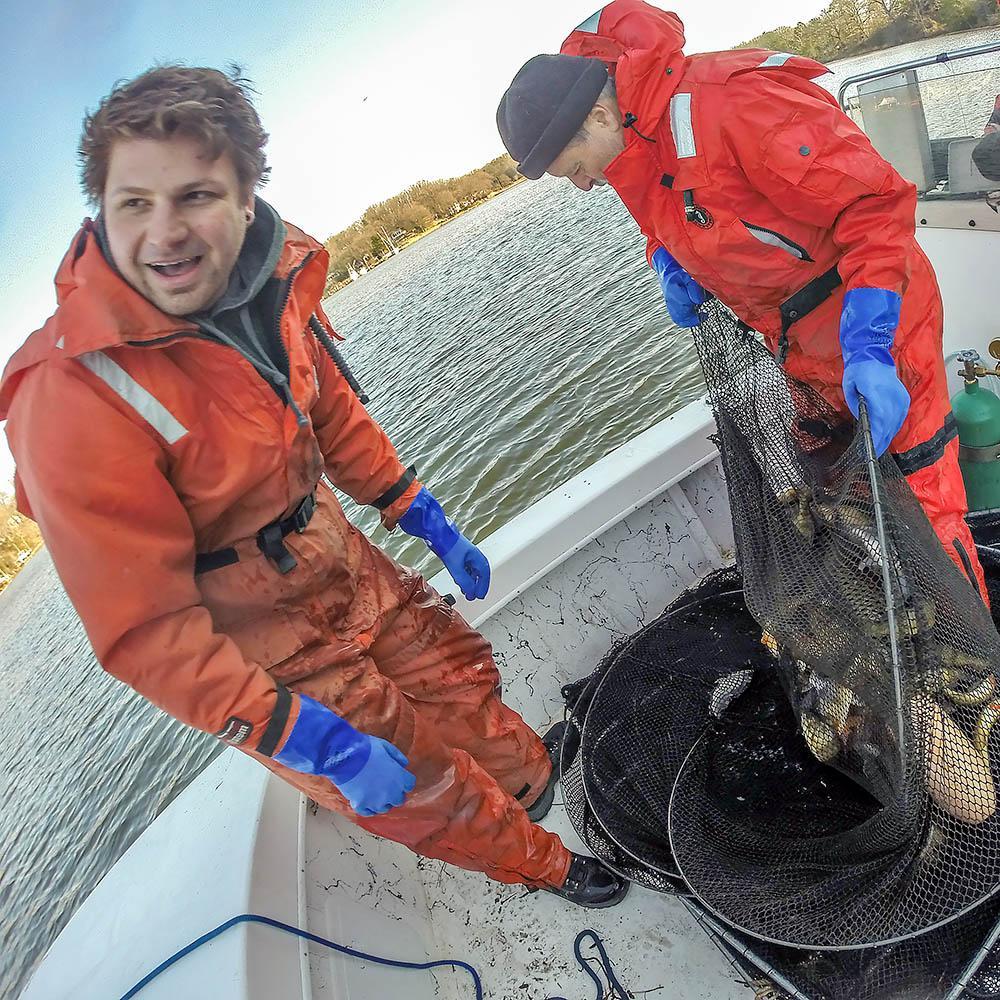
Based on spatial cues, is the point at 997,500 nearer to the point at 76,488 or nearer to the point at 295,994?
the point at 295,994

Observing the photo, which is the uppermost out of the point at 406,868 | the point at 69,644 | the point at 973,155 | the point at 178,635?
the point at 178,635

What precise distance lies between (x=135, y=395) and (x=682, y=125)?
173 cm

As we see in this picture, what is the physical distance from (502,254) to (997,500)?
1922 cm

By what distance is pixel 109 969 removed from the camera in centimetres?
185

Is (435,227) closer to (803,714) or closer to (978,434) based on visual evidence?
(978,434)

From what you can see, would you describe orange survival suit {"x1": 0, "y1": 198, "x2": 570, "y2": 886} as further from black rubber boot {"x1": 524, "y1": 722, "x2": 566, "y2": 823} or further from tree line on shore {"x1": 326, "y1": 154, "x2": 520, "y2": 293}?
tree line on shore {"x1": 326, "y1": 154, "x2": 520, "y2": 293}

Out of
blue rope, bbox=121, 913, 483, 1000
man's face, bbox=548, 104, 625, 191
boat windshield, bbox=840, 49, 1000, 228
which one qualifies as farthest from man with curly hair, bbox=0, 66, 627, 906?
boat windshield, bbox=840, 49, 1000, 228

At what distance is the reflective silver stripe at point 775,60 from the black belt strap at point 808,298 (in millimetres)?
632

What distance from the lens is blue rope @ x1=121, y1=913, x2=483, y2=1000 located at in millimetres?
1729

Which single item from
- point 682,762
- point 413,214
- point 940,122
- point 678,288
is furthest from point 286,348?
point 413,214

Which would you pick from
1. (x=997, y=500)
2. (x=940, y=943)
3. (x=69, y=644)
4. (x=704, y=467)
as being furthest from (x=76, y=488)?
(x=69, y=644)

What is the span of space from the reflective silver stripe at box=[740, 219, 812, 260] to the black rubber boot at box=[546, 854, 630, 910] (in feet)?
7.14

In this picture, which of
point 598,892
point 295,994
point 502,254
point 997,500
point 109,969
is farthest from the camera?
point 502,254

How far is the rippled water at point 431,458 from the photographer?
713cm
